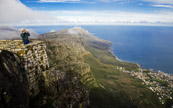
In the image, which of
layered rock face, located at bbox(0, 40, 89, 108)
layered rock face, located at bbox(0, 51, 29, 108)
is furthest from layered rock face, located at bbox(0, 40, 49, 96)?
layered rock face, located at bbox(0, 51, 29, 108)

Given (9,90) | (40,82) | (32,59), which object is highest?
(32,59)

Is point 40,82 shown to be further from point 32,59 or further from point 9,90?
point 9,90

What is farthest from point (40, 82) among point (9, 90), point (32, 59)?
point (9, 90)

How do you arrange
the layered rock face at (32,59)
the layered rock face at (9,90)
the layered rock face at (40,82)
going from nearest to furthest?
the layered rock face at (9,90) → the layered rock face at (40,82) → the layered rock face at (32,59)

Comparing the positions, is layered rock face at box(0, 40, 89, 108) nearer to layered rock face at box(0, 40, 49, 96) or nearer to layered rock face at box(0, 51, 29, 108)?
layered rock face at box(0, 40, 49, 96)

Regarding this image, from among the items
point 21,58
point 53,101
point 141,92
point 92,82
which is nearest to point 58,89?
point 53,101

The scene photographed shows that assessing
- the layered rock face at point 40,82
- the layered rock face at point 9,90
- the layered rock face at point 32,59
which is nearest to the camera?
the layered rock face at point 9,90

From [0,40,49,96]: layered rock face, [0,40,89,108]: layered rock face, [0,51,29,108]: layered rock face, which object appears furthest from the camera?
[0,40,49,96]: layered rock face

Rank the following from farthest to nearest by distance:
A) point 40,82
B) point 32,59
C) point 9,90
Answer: point 40,82, point 32,59, point 9,90

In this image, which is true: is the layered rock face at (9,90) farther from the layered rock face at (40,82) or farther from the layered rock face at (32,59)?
the layered rock face at (32,59)

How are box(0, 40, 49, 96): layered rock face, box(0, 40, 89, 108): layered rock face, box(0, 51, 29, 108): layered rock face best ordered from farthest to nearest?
1. box(0, 40, 49, 96): layered rock face
2. box(0, 40, 89, 108): layered rock face
3. box(0, 51, 29, 108): layered rock face

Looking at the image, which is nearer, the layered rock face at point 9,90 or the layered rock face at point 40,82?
the layered rock face at point 9,90

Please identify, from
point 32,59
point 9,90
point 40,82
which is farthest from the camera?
point 40,82

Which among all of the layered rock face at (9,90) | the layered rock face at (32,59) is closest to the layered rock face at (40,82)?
the layered rock face at (32,59)
